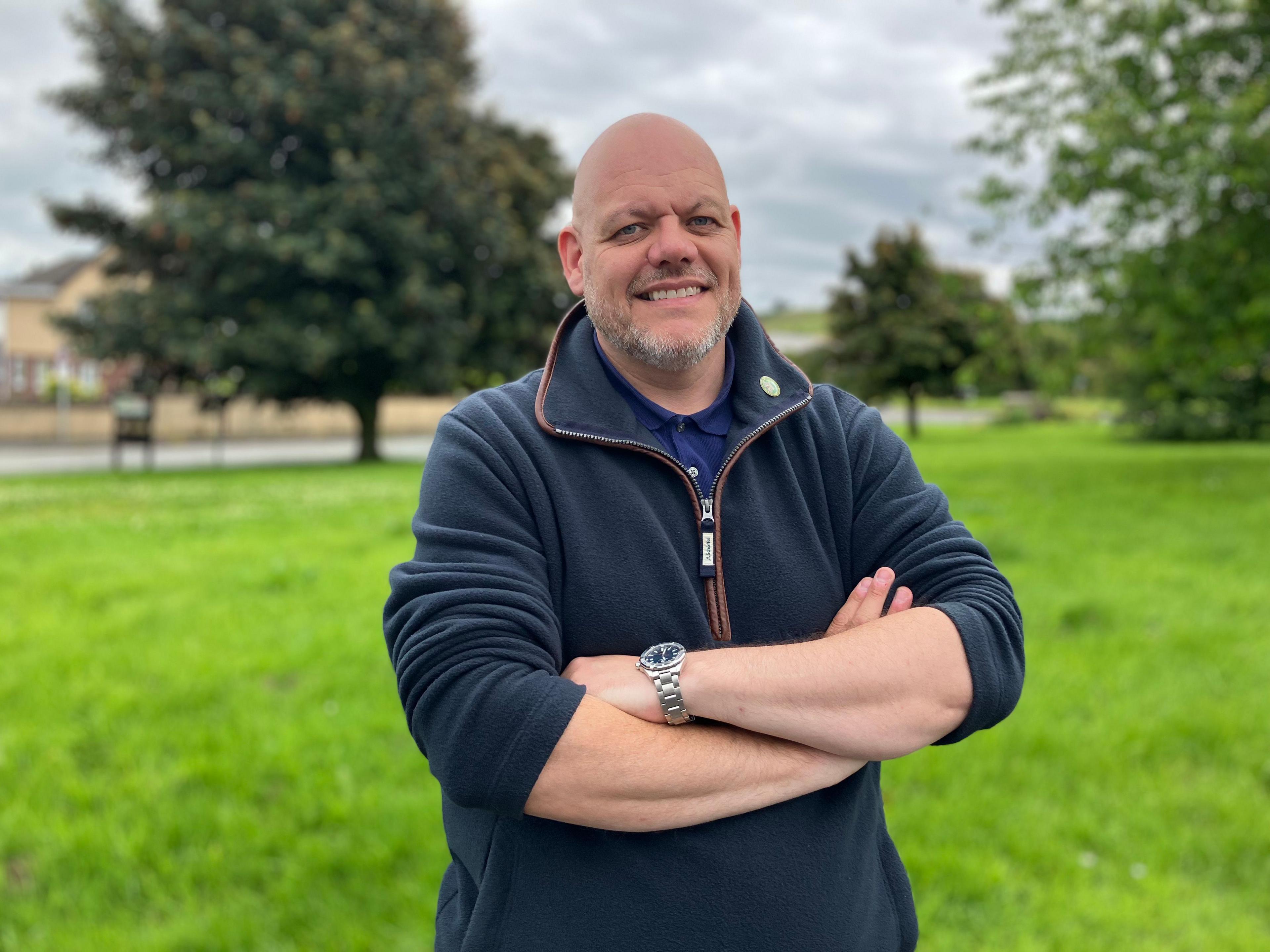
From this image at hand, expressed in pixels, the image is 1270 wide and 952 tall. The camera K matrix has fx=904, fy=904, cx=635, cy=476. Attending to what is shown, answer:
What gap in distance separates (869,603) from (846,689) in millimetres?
234

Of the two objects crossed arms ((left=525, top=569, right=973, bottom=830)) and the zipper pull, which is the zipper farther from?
crossed arms ((left=525, top=569, right=973, bottom=830))

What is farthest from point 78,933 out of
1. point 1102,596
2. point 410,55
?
point 410,55

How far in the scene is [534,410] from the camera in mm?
1865

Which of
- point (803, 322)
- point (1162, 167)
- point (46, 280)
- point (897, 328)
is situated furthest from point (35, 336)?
point (1162, 167)

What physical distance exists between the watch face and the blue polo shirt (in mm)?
381

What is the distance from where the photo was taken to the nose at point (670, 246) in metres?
1.78

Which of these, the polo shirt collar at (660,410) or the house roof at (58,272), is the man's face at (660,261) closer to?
the polo shirt collar at (660,410)

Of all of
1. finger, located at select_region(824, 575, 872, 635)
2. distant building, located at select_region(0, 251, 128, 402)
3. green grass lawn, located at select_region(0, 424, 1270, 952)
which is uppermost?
distant building, located at select_region(0, 251, 128, 402)

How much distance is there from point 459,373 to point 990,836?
22733 mm

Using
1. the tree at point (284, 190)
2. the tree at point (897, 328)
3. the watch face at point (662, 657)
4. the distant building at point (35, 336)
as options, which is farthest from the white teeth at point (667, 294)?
the distant building at point (35, 336)

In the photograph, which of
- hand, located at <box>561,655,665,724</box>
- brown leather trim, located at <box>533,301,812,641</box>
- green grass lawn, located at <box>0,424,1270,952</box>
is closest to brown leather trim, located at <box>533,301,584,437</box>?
brown leather trim, located at <box>533,301,812,641</box>

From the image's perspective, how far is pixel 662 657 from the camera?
67.2 inches

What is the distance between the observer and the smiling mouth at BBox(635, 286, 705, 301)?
1.83 m

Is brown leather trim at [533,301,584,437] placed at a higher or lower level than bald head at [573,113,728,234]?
lower
